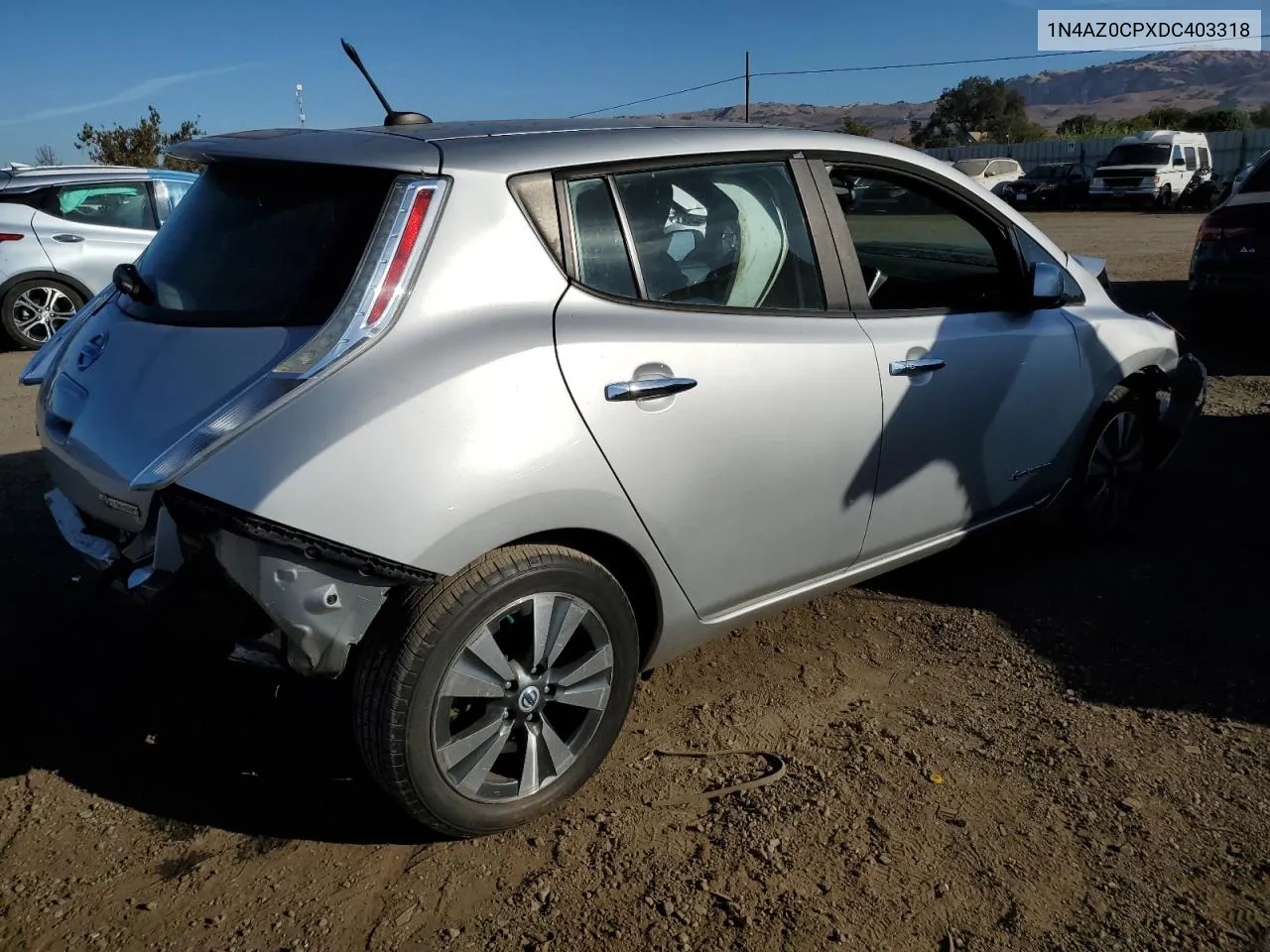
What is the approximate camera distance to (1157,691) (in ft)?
11.2

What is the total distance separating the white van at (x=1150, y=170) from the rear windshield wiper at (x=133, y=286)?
3288 cm

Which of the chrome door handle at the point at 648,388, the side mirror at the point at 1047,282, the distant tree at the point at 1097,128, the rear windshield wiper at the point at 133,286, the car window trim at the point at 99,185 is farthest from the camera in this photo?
the distant tree at the point at 1097,128

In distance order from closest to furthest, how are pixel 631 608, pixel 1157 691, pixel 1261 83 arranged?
1. pixel 631 608
2. pixel 1157 691
3. pixel 1261 83

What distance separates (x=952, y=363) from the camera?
3.47m

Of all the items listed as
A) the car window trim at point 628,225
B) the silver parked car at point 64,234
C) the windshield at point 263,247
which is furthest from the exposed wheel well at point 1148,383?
the silver parked car at point 64,234

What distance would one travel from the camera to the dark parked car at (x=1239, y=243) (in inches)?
299

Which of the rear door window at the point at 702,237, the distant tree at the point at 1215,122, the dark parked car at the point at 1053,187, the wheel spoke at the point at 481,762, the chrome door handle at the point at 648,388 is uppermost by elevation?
the rear door window at the point at 702,237

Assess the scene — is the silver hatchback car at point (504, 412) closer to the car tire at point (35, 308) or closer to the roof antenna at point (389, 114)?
the roof antenna at point (389, 114)

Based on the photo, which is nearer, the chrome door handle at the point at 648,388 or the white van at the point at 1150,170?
the chrome door handle at the point at 648,388

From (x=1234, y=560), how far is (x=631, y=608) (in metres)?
2.98

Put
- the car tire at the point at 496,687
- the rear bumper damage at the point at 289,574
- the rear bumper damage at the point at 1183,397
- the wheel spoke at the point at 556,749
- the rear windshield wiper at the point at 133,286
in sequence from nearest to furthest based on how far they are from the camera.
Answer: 1. the rear bumper damage at the point at 289,574
2. the car tire at the point at 496,687
3. the wheel spoke at the point at 556,749
4. the rear windshield wiper at the point at 133,286
5. the rear bumper damage at the point at 1183,397

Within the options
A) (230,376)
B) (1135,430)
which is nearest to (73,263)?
(230,376)

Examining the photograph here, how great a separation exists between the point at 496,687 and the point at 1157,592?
2860 millimetres

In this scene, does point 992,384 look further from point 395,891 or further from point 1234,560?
point 395,891
